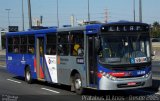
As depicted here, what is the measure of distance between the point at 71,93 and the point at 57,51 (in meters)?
2.25

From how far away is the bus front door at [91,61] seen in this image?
14512 millimetres

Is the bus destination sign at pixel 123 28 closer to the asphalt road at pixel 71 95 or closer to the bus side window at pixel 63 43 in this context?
the asphalt road at pixel 71 95

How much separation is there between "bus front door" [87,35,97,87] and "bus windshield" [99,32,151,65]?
0.44 meters

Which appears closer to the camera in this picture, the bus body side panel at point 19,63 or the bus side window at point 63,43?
the bus side window at point 63,43

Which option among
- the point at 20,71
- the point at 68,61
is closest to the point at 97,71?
the point at 68,61

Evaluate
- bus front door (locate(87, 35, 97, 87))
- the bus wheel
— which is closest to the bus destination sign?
bus front door (locate(87, 35, 97, 87))

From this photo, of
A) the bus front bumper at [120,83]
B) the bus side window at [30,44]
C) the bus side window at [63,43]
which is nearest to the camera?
the bus front bumper at [120,83]

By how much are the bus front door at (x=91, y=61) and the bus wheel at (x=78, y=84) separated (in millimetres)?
754

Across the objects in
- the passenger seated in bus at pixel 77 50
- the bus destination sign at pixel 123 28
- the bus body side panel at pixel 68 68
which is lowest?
the bus body side panel at pixel 68 68

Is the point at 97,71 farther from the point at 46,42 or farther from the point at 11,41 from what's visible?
the point at 11,41

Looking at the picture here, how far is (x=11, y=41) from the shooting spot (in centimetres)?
2347

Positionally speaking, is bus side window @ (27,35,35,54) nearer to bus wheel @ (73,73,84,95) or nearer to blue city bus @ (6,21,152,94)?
blue city bus @ (6,21,152,94)

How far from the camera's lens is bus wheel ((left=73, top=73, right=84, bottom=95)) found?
51.1ft

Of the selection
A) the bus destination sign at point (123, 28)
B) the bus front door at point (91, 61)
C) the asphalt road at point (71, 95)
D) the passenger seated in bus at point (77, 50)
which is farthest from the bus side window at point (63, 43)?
the bus destination sign at point (123, 28)
